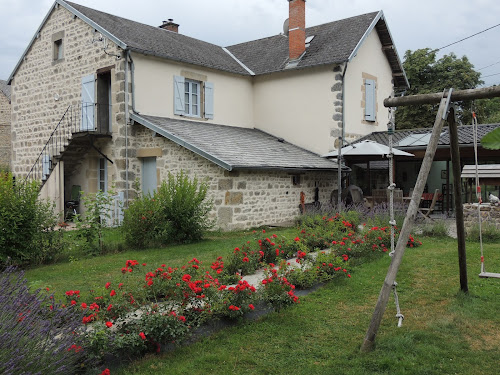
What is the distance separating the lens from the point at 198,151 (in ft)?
35.9

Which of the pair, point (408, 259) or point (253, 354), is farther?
point (408, 259)

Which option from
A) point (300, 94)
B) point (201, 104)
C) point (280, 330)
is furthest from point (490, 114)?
point (280, 330)

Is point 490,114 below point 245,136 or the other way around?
the other way around

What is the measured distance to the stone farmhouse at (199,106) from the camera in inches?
479

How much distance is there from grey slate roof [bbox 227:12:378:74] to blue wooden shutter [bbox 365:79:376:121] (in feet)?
5.55

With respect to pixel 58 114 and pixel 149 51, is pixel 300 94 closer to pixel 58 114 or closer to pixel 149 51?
pixel 149 51

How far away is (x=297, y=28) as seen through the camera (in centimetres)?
1543

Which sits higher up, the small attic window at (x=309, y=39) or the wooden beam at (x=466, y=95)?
the small attic window at (x=309, y=39)

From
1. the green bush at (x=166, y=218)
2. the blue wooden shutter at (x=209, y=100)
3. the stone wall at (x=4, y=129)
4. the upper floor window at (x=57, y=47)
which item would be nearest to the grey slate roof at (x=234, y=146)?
the blue wooden shutter at (x=209, y=100)

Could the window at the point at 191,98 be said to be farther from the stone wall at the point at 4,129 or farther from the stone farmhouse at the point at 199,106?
the stone wall at the point at 4,129

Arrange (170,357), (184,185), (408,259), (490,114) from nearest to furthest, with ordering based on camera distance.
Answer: (170,357)
(408,259)
(184,185)
(490,114)

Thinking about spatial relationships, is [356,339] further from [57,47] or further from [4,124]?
[4,124]

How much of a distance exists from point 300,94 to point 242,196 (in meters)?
5.32

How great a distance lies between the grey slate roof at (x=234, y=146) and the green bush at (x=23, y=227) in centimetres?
421
